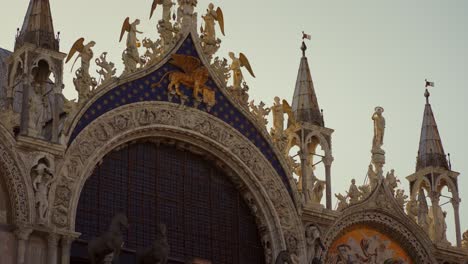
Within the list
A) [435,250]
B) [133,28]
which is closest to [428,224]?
[435,250]

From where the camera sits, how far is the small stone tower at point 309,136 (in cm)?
2862

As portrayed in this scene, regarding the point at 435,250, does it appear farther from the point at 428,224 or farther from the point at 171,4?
the point at 171,4

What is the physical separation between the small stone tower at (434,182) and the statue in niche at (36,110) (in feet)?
35.5

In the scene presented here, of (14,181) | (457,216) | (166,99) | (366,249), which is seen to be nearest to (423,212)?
(457,216)

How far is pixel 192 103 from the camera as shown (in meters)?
27.1

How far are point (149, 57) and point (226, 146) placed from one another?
277 cm

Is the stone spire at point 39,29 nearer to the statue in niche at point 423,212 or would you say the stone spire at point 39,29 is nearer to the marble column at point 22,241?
the marble column at point 22,241

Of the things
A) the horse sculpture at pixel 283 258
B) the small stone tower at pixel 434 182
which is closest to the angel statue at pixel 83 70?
the horse sculpture at pixel 283 258

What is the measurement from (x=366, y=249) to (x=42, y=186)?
9.32 metres

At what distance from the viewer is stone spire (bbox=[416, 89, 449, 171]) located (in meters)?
31.4

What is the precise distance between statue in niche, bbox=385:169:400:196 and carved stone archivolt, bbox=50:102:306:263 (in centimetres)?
328

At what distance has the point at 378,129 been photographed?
30547 mm

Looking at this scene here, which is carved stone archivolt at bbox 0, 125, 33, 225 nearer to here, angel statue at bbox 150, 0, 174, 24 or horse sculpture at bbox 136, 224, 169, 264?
horse sculpture at bbox 136, 224, 169, 264

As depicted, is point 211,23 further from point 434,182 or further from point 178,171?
point 434,182
